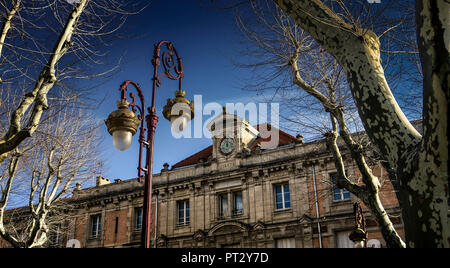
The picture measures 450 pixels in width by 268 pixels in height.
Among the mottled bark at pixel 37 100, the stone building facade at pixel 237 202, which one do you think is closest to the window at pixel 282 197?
the stone building facade at pixel 237 202

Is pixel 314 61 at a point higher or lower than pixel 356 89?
higher

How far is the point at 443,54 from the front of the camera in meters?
3.28

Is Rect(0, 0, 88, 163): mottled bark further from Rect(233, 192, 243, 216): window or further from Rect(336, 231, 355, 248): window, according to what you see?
Rect(233, 192, 243, 216): window

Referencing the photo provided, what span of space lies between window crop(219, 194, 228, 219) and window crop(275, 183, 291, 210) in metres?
2.87

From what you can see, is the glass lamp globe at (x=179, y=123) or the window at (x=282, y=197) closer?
the glass lamp globe at (x=179, y=123)

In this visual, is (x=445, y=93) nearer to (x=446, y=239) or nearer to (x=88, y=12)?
(x=446, y=239)

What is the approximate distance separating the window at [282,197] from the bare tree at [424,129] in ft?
60.1

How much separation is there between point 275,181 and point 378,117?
737 inches

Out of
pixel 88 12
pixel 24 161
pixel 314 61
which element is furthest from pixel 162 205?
pixel 88 12

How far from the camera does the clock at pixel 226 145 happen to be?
2467 cm

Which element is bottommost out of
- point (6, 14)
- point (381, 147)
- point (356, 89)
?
point (381, 147)

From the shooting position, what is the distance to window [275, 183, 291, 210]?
22.2m

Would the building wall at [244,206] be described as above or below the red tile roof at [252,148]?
below

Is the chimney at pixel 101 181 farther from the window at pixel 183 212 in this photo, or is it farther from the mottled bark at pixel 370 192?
the mottled bark at pixel 370 192
